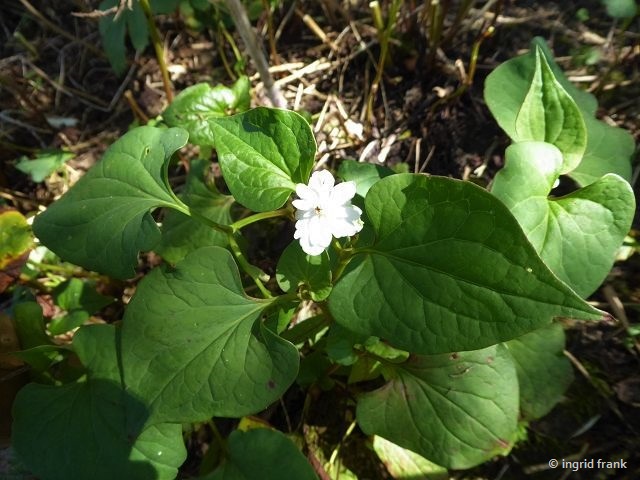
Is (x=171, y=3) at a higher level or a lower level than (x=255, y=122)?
higher

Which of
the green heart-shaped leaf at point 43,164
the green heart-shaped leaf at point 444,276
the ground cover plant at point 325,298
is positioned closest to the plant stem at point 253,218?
the ground cover plant at point 325,298

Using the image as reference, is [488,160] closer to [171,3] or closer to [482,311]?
[482,311]

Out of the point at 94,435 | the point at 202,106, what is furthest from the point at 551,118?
the point at 94,435

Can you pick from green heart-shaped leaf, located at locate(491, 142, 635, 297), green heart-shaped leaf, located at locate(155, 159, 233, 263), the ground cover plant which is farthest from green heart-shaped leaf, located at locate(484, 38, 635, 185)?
green heart-shaped leaf, located at locate(155, 159, 233, 263)

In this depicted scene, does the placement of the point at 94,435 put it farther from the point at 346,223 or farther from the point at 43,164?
Result: the point at 43,164

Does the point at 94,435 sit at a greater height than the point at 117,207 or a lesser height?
lesser

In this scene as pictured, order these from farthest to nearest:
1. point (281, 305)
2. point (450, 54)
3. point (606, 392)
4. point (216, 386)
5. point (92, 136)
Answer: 1. point (92, 136)
2. point (450, 54)
3. point (606, 392)
4. point (281, 305)
5. point (216, 386)

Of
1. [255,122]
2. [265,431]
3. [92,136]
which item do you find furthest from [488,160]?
[92,136]

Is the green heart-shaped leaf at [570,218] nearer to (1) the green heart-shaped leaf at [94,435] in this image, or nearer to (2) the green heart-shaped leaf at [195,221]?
(2) the green heart-shaped leaf at [195,221]
